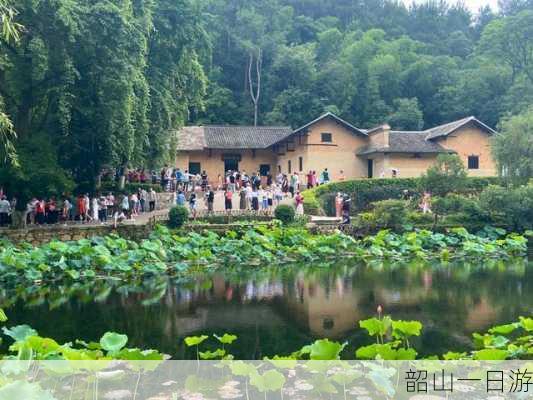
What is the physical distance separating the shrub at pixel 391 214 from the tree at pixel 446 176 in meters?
2.61

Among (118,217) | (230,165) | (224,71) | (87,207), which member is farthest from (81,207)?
(224,71)

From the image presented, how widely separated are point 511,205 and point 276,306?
14.0 meters

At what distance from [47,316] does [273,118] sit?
124 feet

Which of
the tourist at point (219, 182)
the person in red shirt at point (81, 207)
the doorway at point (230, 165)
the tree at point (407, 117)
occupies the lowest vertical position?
the person in red shirt at point (81, 207)

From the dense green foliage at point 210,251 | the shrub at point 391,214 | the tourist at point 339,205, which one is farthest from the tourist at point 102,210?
the shrub at point 391,214

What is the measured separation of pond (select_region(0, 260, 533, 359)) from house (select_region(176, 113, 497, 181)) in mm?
17505

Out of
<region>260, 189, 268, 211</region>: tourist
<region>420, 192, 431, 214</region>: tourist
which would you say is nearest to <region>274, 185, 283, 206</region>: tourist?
<region>260, 189, 268, 211</region>: tourist

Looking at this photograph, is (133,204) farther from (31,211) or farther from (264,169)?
(264,169)

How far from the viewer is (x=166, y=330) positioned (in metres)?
9.16

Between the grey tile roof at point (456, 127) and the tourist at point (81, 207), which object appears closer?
the tourist at point (81, 207)

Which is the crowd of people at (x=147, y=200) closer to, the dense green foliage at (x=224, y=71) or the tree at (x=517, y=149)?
the dense green foliage at (x=224, y=71)

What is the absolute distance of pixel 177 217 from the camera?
67.8 feet

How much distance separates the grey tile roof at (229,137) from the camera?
120 ft

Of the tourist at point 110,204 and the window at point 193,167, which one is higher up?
the window at point 193,167
